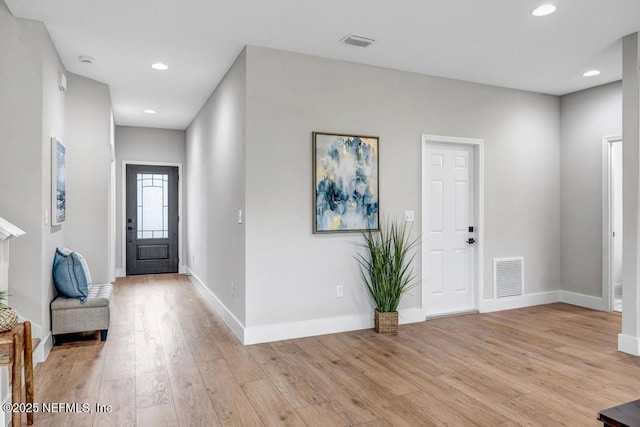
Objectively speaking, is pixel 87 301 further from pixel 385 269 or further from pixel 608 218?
pixel 608 218

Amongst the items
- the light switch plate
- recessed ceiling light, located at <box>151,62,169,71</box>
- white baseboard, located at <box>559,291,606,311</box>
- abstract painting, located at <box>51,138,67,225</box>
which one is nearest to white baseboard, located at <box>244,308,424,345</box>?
the light switch plate

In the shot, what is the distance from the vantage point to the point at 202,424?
2381mm

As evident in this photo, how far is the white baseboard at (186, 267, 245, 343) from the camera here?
12.8 ft

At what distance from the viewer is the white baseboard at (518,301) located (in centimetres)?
492

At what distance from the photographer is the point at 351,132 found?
4172 mm

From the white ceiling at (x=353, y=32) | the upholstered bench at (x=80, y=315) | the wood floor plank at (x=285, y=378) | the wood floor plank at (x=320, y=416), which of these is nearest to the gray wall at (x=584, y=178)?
the white ceiling at (x=353, y=32)

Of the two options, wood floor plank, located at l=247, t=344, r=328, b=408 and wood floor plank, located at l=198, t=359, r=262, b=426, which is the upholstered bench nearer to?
wood floor plank, located at l=198, t=359, r=262, b=426

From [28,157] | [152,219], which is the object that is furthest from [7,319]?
[152,219]

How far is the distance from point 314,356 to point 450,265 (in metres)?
2.12

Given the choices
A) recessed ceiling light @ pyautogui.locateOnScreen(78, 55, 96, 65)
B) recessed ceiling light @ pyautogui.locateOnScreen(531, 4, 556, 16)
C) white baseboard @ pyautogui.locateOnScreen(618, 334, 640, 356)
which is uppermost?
recessed ceiling light @ pyautogui.locateOnScreen(78, 55, 96, 65)

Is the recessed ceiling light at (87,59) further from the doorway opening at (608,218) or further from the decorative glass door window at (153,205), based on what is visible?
the doorway opening at (608,218)

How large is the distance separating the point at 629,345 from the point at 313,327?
2.73m

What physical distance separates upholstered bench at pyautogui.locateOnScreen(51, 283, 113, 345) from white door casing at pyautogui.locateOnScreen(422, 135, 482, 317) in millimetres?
3178

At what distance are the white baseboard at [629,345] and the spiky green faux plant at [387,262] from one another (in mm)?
1838
